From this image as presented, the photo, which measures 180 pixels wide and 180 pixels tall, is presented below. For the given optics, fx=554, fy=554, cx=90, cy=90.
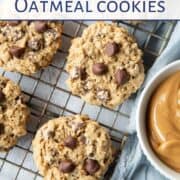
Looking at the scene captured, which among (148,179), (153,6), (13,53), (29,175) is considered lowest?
(29,175)

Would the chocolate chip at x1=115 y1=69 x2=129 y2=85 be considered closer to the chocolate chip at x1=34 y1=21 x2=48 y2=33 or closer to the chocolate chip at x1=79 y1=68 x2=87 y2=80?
the chocolate chip at x1=79 y1=68 x2=87 y2=80

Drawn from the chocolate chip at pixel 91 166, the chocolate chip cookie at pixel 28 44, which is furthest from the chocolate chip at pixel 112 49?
the chocolate chip at pixel 91 166

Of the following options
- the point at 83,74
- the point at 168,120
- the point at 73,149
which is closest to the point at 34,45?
the point at 83,74

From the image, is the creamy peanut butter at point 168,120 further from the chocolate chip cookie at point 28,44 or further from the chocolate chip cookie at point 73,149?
the chocolate chip cookie at point 28,44

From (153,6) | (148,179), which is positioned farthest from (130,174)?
(153,6)

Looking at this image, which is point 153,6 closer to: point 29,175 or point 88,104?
point 88,104

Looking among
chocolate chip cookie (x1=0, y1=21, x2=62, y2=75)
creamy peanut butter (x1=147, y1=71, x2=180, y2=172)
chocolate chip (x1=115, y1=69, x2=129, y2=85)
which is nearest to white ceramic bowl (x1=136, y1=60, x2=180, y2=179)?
creamy peanut butter (x1=147, y1=71, x2=180, y2=172)

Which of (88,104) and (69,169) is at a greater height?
(88,104)

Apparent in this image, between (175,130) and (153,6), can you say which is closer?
(175,130)
